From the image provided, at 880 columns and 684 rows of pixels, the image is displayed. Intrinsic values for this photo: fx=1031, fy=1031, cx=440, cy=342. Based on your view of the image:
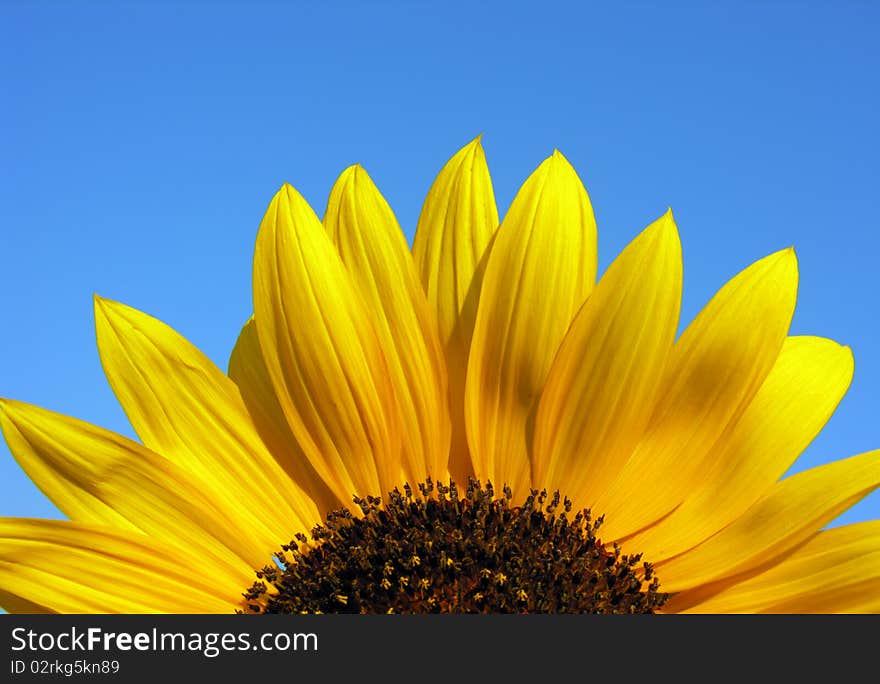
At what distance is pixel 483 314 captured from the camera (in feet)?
16.4

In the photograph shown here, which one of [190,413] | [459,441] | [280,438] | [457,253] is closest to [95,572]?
[190,413]

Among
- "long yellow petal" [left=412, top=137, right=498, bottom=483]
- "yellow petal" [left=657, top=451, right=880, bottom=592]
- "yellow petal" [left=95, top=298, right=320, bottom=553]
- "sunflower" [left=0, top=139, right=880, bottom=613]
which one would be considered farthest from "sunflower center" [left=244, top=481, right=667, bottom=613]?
"long yellow petal" [left=412, top=137, right=498, bottom=483]

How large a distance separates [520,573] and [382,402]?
120 centimetres

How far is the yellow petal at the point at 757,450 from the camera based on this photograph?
4.75 metres

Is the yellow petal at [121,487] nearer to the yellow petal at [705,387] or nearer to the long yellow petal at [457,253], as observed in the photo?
the long yellow petal at [457,253]

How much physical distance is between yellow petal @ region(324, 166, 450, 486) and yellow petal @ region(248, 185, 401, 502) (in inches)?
2.8

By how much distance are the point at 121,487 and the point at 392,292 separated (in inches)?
62.7

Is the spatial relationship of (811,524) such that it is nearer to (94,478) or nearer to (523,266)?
(523,266)

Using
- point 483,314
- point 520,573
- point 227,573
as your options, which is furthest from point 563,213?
point 227,573

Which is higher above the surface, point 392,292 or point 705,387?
point 392,292

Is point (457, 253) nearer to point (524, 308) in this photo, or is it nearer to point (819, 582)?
point (524, 308)

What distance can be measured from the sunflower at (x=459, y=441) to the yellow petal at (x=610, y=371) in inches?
0.4

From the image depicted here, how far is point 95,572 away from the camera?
4617 mm

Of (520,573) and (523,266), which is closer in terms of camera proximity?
(520,573)
